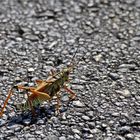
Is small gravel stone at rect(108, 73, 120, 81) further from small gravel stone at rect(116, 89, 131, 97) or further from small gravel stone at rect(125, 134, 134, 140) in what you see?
small gravel stone at rect(125, 134, 134, 140)

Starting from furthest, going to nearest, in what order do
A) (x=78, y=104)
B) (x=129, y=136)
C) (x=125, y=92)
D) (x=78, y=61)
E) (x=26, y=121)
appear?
(x=78, y=61)
(x=125, y=92)
(x=78, y=104)
(x=26, y=121)
(x=129, y=136)

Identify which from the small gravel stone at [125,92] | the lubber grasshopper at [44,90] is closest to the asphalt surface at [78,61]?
the small gravel stone at [125,92]

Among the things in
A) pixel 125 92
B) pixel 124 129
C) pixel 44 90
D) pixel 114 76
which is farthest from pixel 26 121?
pixel 114 76


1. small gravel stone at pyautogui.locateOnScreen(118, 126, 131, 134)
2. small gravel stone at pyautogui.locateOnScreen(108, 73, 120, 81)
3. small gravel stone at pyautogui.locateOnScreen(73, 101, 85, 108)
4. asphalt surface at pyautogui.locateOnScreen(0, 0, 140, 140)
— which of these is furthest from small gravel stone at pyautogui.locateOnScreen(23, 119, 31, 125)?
small gravel stone at pyautogui.locateOnScreen(108, 73, 120, 81)

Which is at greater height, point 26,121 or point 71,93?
point 71,93

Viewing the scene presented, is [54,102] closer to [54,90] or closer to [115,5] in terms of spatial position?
[54,90]

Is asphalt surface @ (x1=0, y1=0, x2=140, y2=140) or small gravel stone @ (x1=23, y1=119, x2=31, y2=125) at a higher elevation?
asphalt surface @ (x1=0, y1=0, x2=140, y2=140)

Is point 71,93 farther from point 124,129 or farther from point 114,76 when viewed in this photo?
point 124,129

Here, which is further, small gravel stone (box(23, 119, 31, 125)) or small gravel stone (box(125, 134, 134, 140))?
small gravel stone (box(23, 119, 31, 125))

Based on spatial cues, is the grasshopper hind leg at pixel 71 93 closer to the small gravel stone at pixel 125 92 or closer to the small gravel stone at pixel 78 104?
the small gravel stone at pixel 78 104
